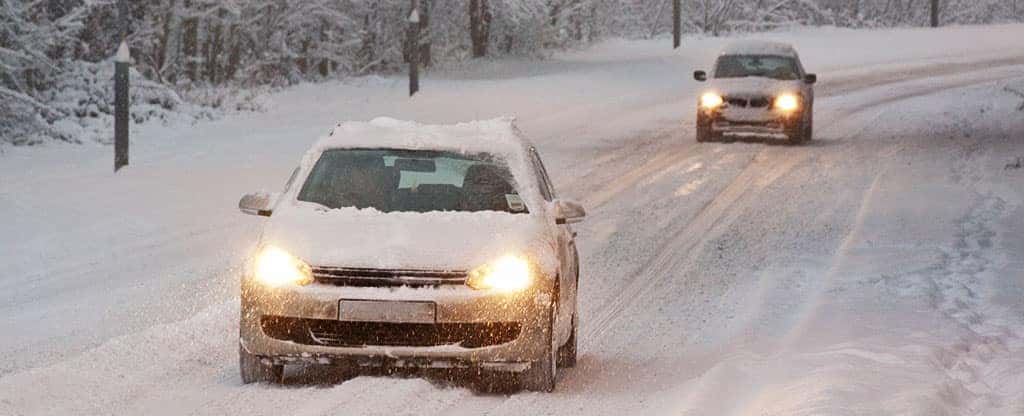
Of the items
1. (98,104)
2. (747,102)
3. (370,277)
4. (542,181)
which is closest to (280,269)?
(370,277)

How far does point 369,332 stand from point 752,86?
2001cm

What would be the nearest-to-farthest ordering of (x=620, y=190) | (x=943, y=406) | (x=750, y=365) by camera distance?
(x=943, y=406)
(x=750, y=365)
(x=620, y=190)

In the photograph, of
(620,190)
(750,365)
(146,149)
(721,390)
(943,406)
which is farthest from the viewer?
(146,149)

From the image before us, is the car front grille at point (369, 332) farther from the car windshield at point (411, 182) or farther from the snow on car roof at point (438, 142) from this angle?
the snow on car roof at point (438, 142)

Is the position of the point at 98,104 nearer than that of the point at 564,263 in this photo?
No

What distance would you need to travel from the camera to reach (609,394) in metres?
9.05

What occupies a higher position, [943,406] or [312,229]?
[312,229]

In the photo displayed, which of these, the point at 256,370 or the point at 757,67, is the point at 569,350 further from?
the point at 757,67

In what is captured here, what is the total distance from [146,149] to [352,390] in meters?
18.2

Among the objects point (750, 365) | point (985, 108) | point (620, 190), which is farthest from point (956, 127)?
point (750, 365)

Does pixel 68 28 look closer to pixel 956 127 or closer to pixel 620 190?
pixel 620 190

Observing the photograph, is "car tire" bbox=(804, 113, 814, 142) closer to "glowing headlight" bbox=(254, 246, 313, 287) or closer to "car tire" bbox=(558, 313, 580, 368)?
"car tire" bbox=(558, 313, 580, 368)

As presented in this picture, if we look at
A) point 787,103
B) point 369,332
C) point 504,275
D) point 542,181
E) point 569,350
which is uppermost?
point 542,181

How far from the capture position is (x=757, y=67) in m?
29.3
